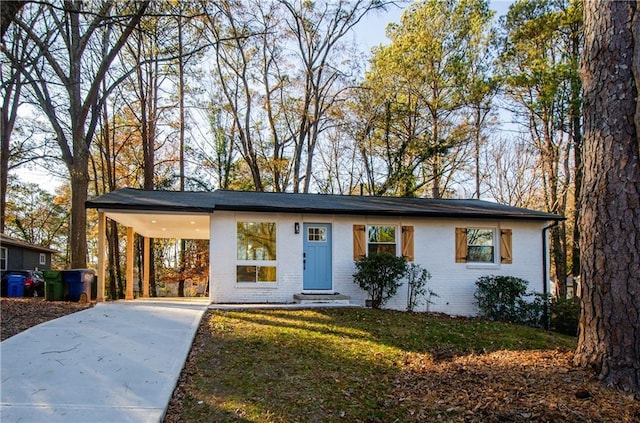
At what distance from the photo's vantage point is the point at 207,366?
542cm

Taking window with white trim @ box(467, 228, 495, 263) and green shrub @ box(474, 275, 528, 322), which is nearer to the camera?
green shrub @ box(474, 275, 528, 322)

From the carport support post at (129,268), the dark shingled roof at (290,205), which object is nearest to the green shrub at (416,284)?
the dark shingled roof at (290,205)

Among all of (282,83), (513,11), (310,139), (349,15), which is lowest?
(310,139)

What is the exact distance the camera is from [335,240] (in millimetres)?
11328

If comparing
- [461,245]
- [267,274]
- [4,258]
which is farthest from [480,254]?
[4,258]

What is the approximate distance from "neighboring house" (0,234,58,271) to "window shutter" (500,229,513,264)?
17135 mm

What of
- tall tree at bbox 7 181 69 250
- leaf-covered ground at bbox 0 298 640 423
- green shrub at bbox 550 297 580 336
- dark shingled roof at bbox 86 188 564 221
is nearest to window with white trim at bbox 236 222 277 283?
dark shingled roof at bbox 86 188 564 221

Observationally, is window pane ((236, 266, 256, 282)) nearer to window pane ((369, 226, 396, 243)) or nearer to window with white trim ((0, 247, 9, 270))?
window pane ((369, 226, 396, 243))

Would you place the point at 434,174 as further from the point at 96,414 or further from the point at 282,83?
the point at 96,414

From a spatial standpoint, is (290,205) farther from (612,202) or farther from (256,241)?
(612,202)

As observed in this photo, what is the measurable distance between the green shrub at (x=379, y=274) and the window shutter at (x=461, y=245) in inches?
77.9

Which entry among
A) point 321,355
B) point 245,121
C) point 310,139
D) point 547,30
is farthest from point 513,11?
point 321,355

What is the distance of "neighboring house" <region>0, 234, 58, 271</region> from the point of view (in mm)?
17464

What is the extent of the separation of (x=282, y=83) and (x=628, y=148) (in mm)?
19522
